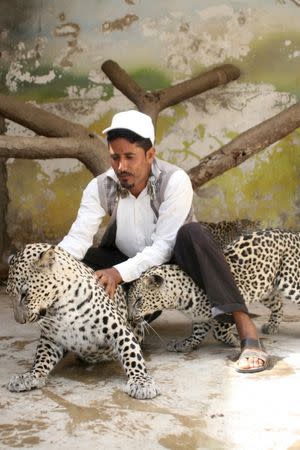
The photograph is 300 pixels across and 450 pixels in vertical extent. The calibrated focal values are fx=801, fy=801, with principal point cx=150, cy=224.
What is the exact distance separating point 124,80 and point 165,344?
253 centimetres

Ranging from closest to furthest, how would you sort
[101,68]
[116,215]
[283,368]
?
[283,368] → [116,215] → [101,68]

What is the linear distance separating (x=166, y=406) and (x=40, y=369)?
0.69m

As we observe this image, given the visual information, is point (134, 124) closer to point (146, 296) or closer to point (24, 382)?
point (146, 296)

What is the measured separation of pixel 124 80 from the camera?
623 centimetres

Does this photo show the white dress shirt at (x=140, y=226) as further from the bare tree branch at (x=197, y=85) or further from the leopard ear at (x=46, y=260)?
the bare tree branch at (x=197, y=85)

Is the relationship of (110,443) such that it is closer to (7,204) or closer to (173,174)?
(173,174)

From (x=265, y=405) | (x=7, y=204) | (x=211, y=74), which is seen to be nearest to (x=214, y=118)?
(x=211, y=74)

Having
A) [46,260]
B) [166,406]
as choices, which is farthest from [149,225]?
[166,406]

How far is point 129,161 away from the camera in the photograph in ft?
13.0

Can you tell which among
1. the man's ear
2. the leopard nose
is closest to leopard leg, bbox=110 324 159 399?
the leopard nose

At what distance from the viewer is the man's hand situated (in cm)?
392

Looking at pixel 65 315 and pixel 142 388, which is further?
pixel 65 315

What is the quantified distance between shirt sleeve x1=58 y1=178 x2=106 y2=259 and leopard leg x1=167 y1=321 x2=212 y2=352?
695mm

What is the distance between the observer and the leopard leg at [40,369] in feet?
11.8
